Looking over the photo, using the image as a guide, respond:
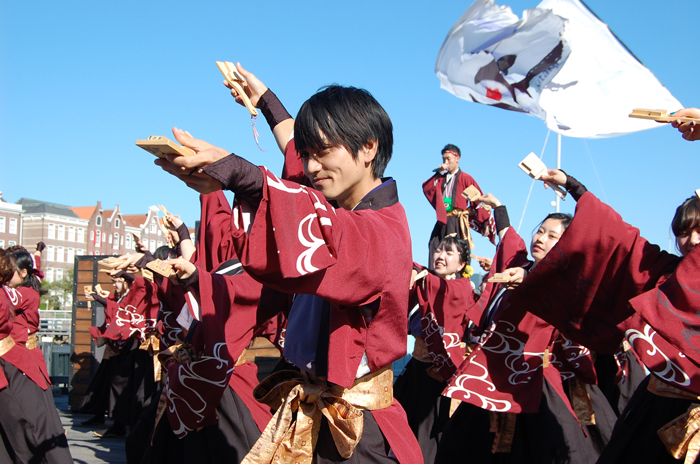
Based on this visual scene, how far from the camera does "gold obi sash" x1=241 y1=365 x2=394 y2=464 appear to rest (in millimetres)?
1812

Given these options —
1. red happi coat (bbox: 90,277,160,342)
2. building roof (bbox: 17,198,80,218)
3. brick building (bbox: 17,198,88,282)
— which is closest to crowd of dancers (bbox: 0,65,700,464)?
red happi coat (bbox: 90,277,160,342)

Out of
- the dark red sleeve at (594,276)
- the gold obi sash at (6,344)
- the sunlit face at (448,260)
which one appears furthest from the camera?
the sunlit face at (448,260)

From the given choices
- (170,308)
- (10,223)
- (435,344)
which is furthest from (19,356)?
(10,223)

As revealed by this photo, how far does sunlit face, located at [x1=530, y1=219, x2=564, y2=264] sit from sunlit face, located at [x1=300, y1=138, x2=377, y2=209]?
2173 millimetres

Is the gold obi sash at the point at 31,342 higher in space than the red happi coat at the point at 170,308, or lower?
lower

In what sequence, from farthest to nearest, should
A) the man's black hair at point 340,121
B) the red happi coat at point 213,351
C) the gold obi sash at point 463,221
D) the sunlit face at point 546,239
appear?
the gold obi sash at point 463,221, the sunlit face at point 546,239, the red happi coat at point 213,351, the man's black hair at point 340,121

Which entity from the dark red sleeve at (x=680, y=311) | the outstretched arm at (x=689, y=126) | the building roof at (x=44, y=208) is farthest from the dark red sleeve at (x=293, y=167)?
the building roof at (x=44, y=208)

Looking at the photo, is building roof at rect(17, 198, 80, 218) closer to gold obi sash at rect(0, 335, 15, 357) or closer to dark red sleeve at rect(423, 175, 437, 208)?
dark red sleeve at rect(423, 175, 437, 208)

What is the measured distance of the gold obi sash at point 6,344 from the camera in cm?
414

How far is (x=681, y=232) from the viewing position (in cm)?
271

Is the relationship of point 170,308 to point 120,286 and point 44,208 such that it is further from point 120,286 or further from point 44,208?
point 44,208

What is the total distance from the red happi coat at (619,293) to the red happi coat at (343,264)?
986mm

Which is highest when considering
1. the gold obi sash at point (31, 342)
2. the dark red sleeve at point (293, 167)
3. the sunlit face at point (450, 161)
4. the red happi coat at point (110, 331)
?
the sunlit face at point (450, 161)

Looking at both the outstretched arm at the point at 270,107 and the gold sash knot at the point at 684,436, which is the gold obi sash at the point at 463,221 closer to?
the gold sash knot at the point at 684,436
